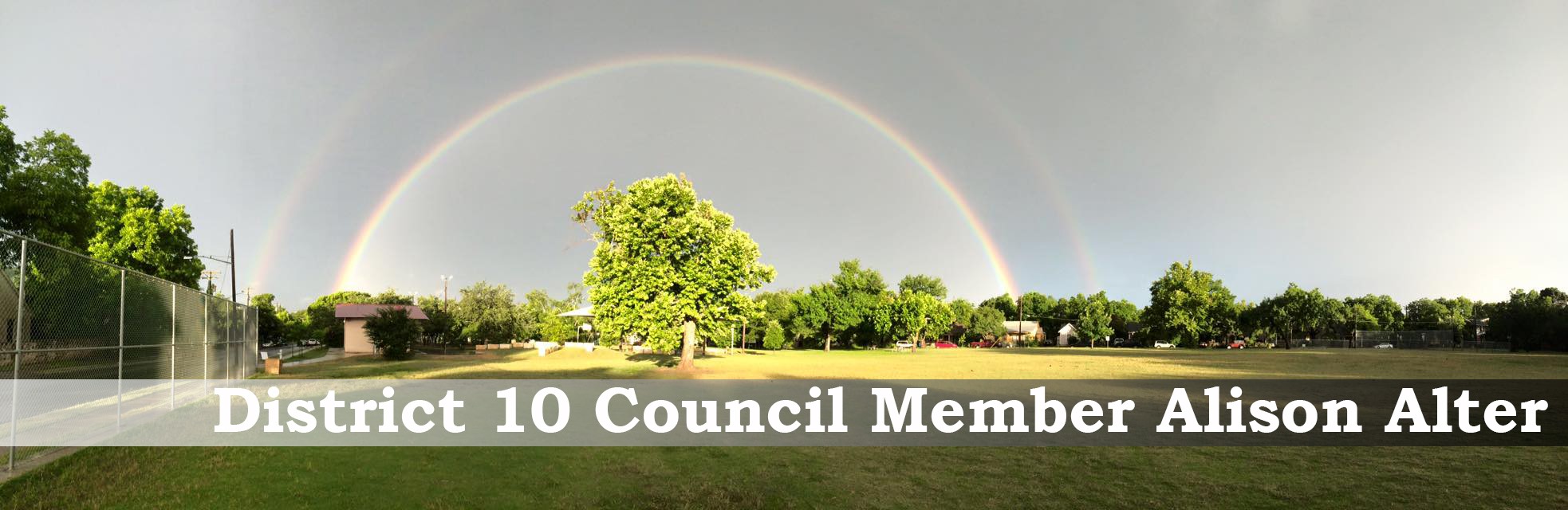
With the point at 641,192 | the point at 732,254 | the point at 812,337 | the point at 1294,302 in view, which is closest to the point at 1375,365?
the point at 732,254

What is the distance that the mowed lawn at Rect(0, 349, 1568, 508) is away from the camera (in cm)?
843

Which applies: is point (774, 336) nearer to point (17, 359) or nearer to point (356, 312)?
point (356, 312)

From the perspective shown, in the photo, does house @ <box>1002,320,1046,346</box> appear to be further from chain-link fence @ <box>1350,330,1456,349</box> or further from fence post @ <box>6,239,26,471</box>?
fence post @ <box>6,239,26,471</box>

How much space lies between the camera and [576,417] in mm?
15477

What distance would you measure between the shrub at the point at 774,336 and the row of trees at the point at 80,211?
164 feet

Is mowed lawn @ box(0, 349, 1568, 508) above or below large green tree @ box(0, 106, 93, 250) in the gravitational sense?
below

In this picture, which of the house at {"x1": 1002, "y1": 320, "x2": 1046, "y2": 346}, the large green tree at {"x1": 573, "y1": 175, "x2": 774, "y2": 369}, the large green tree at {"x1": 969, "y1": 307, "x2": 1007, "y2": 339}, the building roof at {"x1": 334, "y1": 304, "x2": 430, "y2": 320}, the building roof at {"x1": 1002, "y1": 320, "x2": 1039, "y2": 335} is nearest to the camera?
the large green tree at {"x1": 573, "y1": 175, "x2": 774, "y2": 369}

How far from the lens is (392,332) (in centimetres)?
4294

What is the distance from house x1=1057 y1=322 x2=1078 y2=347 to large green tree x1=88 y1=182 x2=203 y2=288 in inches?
4953

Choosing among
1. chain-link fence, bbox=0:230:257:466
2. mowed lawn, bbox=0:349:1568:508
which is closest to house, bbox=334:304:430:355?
chain-link fence, bbox=0:230:257:466

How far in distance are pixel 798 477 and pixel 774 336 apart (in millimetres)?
68370

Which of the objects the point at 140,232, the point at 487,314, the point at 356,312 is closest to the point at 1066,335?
the point at 487,314

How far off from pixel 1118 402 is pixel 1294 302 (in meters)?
106

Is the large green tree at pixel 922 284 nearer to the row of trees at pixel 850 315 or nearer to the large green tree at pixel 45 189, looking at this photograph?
the row of trees at pixel 850 315
